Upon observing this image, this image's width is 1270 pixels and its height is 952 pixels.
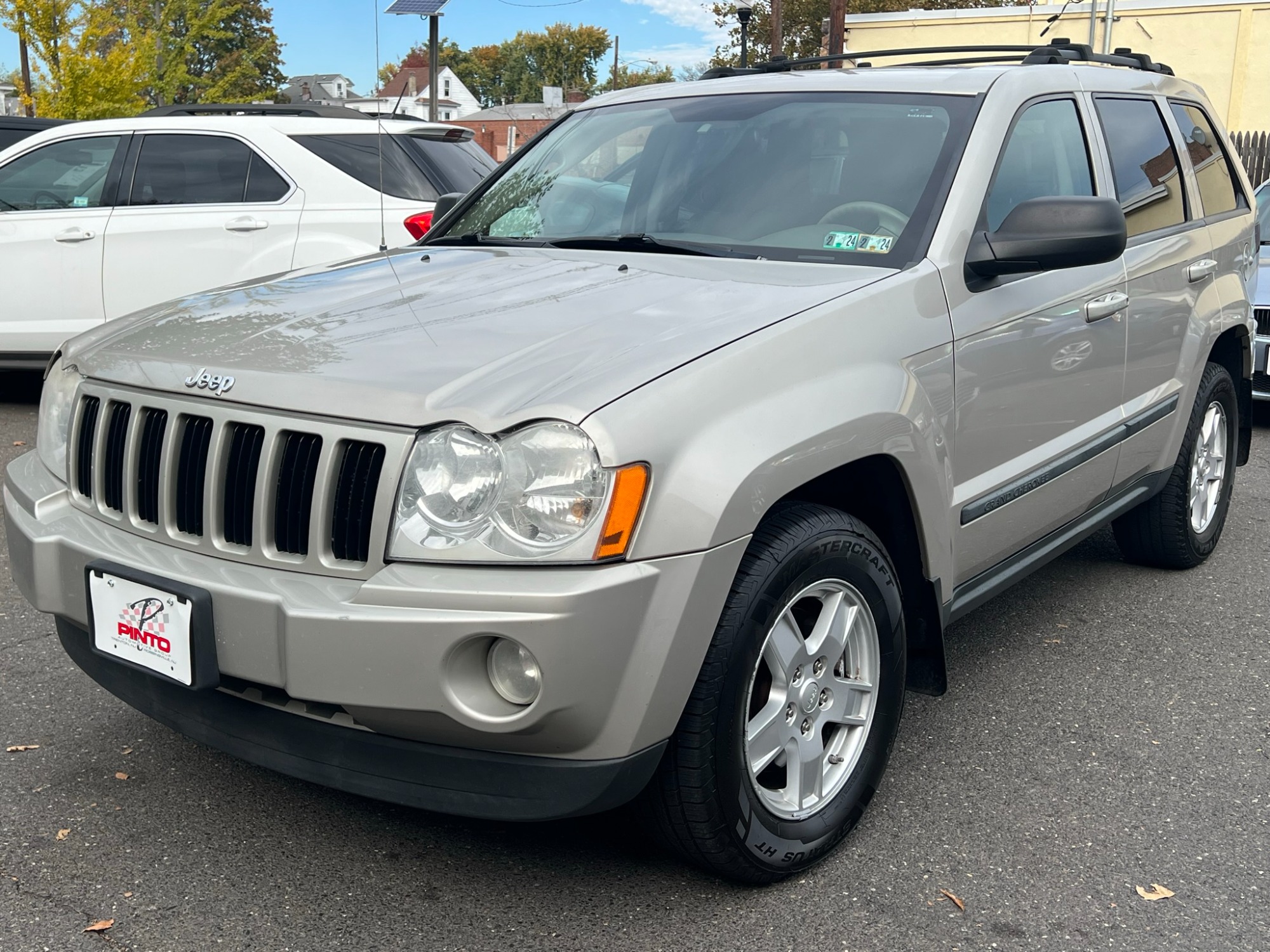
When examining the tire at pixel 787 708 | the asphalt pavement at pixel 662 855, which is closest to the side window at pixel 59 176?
the asphalt pavement at pixel 662 855

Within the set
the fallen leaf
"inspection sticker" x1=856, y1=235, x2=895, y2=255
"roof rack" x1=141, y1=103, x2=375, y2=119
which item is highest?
"roof rack" x1=141, y1=103, x2=375, y2=119

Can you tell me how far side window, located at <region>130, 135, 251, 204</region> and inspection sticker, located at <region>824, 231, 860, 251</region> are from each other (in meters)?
5.08

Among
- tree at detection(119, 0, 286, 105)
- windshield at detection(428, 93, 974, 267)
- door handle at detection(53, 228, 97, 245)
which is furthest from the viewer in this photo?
tree at detection(119, 0, 286, 105)

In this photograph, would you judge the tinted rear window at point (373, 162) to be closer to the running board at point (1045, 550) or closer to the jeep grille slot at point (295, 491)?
the running board at point (1045, 550)

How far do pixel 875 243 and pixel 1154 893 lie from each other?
1619 mm

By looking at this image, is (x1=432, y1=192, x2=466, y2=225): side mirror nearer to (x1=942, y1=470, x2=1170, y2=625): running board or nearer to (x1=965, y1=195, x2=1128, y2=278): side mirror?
(x1=965, y1=195, x2=1128, y2=278): side mirror

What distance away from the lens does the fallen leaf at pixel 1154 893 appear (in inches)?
106

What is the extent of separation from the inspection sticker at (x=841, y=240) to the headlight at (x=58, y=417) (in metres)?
1.83

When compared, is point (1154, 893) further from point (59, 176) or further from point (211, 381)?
point (59, 176)

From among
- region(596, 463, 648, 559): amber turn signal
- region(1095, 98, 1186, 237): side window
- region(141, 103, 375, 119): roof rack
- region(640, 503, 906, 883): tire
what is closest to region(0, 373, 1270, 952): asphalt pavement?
region(640, 503, 906, 883): tire

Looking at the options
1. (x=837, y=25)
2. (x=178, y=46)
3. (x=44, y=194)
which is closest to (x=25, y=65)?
(x=178, y=46)

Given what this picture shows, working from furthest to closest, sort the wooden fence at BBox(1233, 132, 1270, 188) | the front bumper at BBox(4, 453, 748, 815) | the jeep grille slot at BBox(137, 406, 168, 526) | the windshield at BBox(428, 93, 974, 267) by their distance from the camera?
→ 1. the wooden fence at BBox(1233, 132, 1270, 188)
2. the windshield at BBox(428, 93, 974, 267)
3. the jeep grille slot at BBox(137, 406, 168, 526)
4. the front bumper at BBox(4, 453, 748, 815)

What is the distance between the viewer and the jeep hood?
2334 mm

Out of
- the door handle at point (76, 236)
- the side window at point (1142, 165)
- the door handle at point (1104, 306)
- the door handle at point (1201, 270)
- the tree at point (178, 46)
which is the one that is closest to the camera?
the door handle at point (1104, 306)
